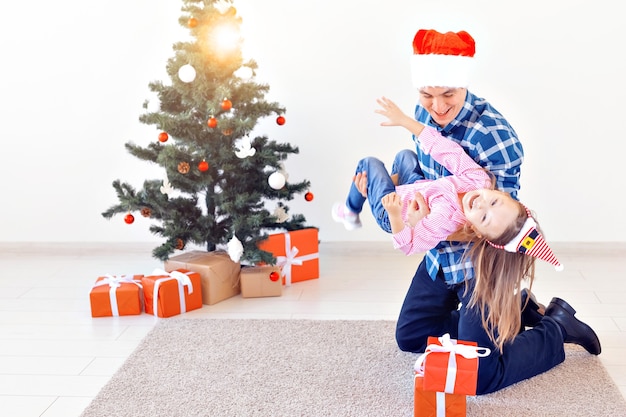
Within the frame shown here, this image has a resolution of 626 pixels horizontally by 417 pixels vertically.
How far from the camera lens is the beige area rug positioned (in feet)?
6.65

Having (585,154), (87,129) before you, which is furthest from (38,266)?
(585,154)

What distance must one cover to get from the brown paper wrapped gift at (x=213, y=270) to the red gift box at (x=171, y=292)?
0.04 m

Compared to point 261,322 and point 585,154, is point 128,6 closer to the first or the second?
point 261,322

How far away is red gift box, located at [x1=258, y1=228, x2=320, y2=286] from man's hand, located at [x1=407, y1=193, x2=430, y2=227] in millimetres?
942

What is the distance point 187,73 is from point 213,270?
781 mm

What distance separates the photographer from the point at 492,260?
207cm

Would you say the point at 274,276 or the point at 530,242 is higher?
the point at 530,242

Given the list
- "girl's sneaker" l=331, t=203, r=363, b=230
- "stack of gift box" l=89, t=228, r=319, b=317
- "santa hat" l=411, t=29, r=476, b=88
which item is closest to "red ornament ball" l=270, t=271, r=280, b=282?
"stack of gift box" l=89, t=228, r=319, b=317

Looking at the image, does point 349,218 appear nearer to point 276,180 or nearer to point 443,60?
point 276,180

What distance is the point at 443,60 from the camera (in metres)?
1.99

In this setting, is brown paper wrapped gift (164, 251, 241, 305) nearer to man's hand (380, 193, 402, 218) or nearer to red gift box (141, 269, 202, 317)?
red gift box (141, 269, 202, 317)

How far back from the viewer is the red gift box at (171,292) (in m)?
2.70

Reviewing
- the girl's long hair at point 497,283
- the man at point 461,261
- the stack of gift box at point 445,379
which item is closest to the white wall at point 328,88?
the man at point 461,261

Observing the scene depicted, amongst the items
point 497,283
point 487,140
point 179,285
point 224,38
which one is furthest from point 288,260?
point 487,140
